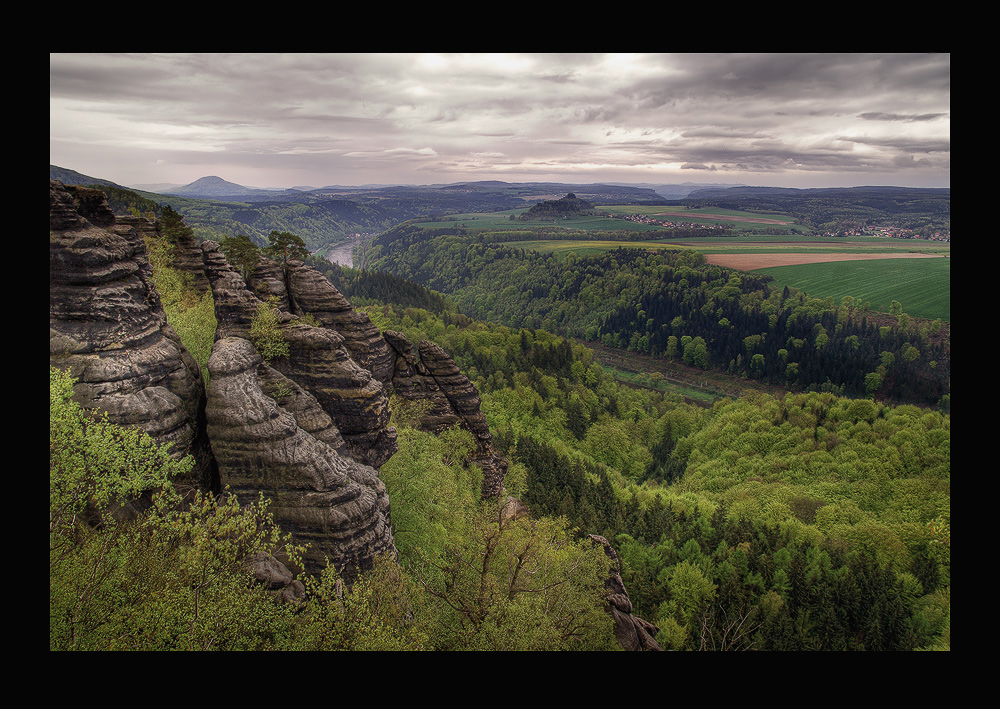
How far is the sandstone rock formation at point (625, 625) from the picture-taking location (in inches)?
1092

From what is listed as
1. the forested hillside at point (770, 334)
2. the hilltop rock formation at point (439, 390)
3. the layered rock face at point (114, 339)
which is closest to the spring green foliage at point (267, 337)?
the layered rock face at point (114, 339)

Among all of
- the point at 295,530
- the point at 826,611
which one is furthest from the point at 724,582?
the point at 295,530

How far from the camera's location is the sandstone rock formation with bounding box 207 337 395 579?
19.4 meters

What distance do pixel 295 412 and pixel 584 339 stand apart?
554 feet

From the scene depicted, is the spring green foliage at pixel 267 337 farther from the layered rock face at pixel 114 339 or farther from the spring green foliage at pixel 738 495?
the spring green foliage at pixel 738 495

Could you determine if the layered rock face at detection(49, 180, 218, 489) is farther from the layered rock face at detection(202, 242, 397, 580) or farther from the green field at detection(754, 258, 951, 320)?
the green field at detection(754, 258, 951, 320)

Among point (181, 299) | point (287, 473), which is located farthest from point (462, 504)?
point (181, 299)

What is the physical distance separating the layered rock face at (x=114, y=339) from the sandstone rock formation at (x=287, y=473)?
4.79 feet

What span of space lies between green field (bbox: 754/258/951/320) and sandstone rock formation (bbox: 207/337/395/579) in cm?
18493

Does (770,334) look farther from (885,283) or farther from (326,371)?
(326,371)

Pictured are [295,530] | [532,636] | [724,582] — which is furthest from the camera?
[724,582]

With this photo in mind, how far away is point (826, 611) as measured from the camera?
111 ft

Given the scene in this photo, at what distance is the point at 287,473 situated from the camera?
19.5 meters
